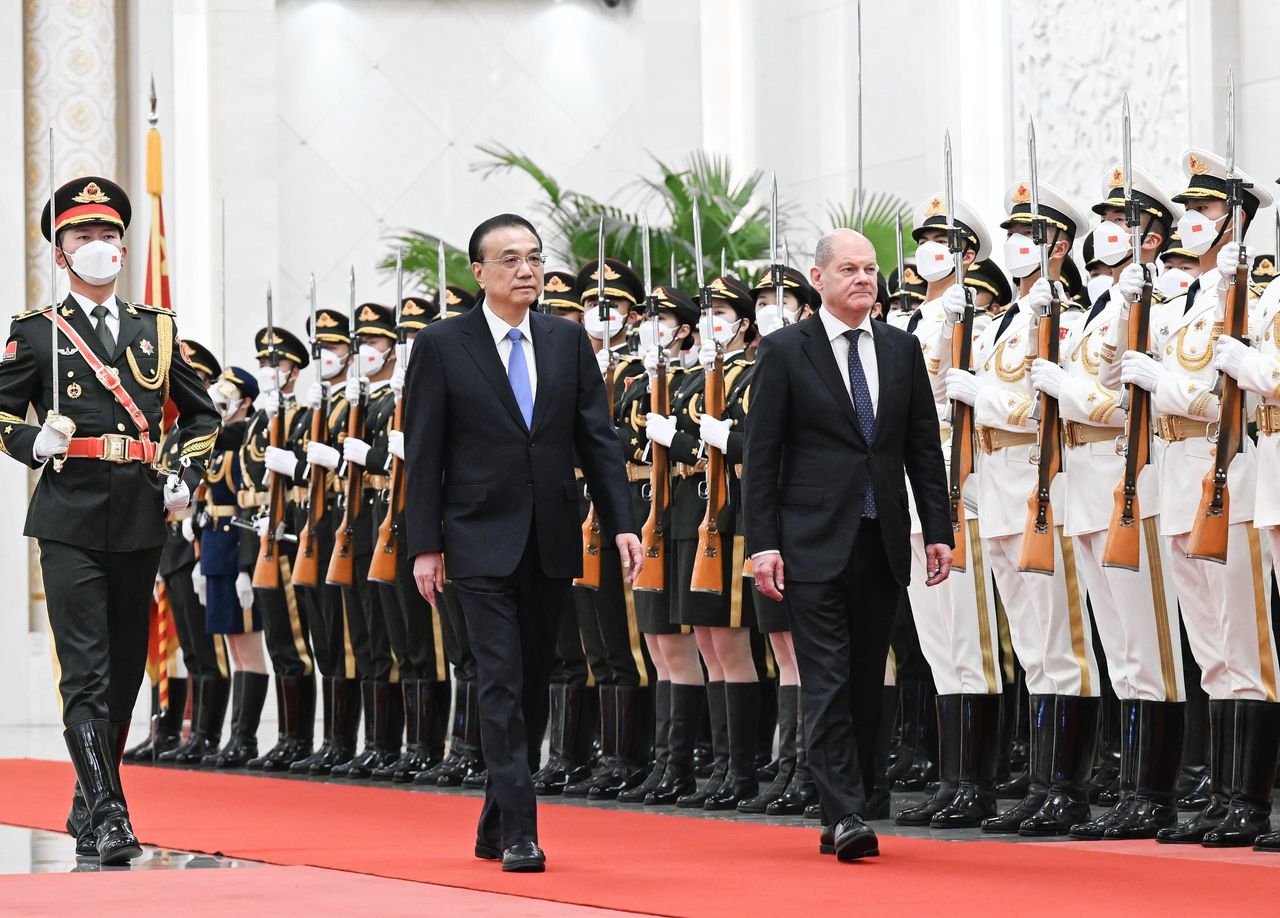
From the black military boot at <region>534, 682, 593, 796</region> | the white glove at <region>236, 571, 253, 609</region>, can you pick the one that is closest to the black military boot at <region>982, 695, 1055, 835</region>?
the black military boot at <region>534, 682, 593, 796</region>

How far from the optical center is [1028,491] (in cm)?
693

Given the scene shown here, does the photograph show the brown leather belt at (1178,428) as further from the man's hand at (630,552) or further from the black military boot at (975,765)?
the man's hand at (630,552)

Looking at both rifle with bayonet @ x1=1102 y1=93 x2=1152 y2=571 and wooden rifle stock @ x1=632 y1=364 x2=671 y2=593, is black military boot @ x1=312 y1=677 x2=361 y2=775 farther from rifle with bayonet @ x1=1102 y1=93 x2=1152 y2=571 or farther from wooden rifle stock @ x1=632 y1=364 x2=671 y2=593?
rifle with bayonet @ x1=1102 y1=93 x2=1152 y2=571

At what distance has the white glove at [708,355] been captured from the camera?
782 cm

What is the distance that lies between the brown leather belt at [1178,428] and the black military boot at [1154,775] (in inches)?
30.0

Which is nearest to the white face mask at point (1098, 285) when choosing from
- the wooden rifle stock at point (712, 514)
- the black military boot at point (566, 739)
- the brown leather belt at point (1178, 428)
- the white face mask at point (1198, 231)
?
the white face mask at point (1198, 231)

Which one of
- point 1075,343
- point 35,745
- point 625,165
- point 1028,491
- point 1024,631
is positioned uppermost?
point 625,165

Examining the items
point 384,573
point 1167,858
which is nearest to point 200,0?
point 384,573

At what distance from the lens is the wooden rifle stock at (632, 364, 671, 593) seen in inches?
322

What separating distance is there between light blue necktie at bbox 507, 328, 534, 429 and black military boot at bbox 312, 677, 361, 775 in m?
4.24

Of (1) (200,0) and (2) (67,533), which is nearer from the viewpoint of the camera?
(2) (67,533)

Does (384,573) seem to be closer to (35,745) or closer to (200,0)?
(35,745)

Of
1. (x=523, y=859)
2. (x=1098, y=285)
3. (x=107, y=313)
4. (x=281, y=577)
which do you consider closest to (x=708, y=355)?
(x=1098, y=285)

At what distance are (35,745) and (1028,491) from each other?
259 inches
